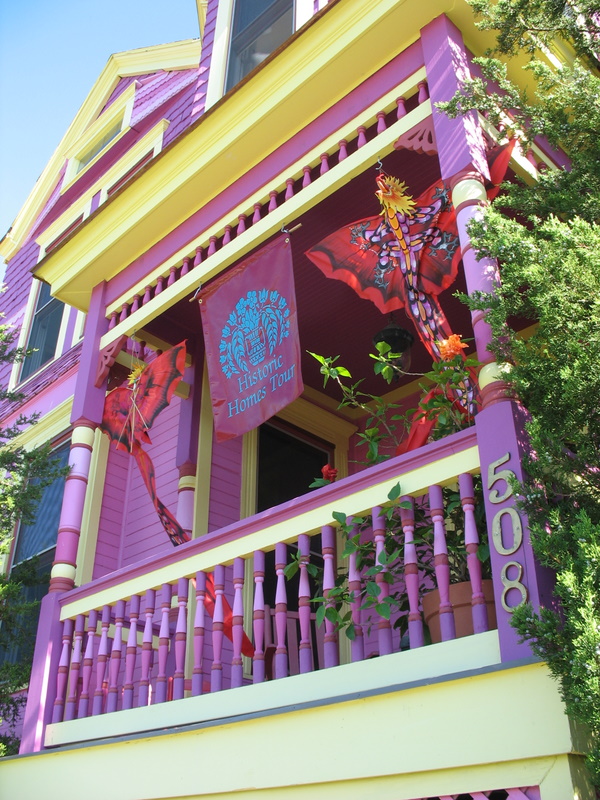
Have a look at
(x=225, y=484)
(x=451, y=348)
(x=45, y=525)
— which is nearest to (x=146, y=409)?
(x=225, y=484)

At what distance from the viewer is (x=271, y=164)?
19.3ft

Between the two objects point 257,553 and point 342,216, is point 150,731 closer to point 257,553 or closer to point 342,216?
point 257,553

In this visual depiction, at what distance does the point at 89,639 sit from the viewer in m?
5.46

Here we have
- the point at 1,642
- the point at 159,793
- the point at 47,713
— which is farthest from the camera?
the point at 1,642

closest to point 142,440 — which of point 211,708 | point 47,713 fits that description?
point 47,713

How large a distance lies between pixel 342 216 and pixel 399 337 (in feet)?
3.15

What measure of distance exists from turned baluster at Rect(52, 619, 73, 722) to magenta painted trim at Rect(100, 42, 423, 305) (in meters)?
2.69

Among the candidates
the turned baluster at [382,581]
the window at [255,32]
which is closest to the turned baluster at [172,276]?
the window at [255,32]

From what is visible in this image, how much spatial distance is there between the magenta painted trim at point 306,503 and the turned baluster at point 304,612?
0.66 feet

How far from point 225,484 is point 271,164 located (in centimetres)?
293

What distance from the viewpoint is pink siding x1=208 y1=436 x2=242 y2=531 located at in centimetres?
744

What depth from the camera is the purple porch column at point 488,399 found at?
3373 millimetres

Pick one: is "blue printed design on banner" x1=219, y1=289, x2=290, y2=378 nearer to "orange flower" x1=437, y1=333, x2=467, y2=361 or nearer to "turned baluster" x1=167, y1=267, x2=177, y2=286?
"turned baluster" x1=167, y1=267, x2=177, y2=286

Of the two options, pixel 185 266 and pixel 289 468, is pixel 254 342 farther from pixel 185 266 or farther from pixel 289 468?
pixel 289 468
